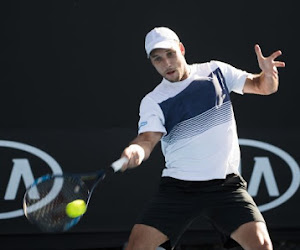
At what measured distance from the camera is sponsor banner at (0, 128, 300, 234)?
5.29 meters

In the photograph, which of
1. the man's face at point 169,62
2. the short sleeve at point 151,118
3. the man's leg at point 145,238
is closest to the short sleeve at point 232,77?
the man's face at point 169,62

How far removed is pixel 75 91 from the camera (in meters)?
5.36

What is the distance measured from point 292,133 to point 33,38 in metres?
1.88

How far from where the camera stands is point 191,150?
392 cm

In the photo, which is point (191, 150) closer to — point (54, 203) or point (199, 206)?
point (199, 206)

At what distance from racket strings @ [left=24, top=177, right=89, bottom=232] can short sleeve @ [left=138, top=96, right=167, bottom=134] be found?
0.42 meters

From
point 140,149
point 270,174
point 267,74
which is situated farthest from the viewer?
point 270,174

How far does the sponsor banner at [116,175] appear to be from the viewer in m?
5.29

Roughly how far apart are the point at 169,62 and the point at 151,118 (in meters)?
0.29

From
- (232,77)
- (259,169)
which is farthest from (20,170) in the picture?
(232,77)

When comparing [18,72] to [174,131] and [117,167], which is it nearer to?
[174,131]

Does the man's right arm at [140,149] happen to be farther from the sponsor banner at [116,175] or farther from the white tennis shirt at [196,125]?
the sponsor banner at [116,175]

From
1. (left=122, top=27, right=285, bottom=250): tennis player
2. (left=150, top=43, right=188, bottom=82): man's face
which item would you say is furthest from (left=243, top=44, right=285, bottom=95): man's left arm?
(left=150, top=43, right=188, bottom=82): man's face

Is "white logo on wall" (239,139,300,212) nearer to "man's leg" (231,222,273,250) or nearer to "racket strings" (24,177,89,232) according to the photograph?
"man's leg" (231,222,273,250)
